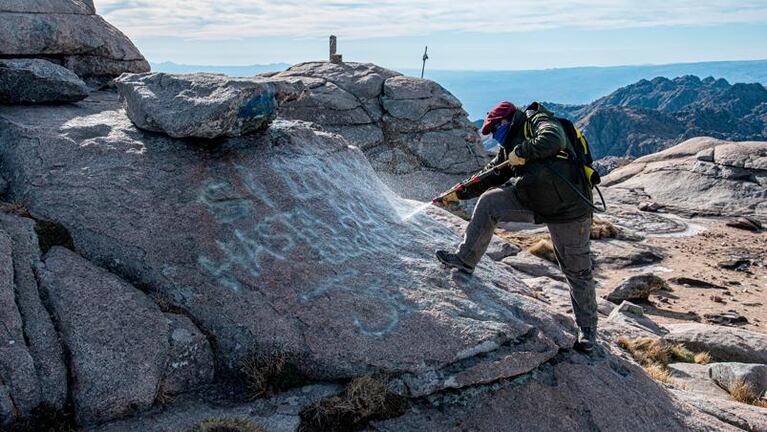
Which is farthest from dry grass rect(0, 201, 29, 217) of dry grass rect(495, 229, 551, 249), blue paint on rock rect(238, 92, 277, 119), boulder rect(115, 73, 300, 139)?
dry grass rect(495, 229, 551, 249)

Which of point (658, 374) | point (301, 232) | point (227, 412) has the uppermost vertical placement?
point (301, 232)

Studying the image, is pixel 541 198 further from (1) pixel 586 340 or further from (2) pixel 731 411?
(2) pixel 731 411

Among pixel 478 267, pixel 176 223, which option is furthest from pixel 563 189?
pixel 176 223

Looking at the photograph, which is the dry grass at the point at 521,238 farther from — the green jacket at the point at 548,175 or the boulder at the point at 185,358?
the boulder at the point at 185,358

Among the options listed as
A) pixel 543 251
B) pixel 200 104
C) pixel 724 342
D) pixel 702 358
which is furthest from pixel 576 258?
pixel 543 251

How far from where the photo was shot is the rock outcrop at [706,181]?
34.6m

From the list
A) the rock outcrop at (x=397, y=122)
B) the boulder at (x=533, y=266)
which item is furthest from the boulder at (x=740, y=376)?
the rock outcrop at (x=397, y=122)

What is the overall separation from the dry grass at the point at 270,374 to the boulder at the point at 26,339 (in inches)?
77.9

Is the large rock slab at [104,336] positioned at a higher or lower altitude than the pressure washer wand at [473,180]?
lower

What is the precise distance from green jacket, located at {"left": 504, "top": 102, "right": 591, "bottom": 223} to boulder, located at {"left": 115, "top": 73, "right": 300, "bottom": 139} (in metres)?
4.02

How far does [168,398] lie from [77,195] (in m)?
3.53

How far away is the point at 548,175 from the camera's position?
8633 mm

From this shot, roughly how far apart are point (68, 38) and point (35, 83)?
14.4ft

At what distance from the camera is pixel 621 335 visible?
13039 mm
